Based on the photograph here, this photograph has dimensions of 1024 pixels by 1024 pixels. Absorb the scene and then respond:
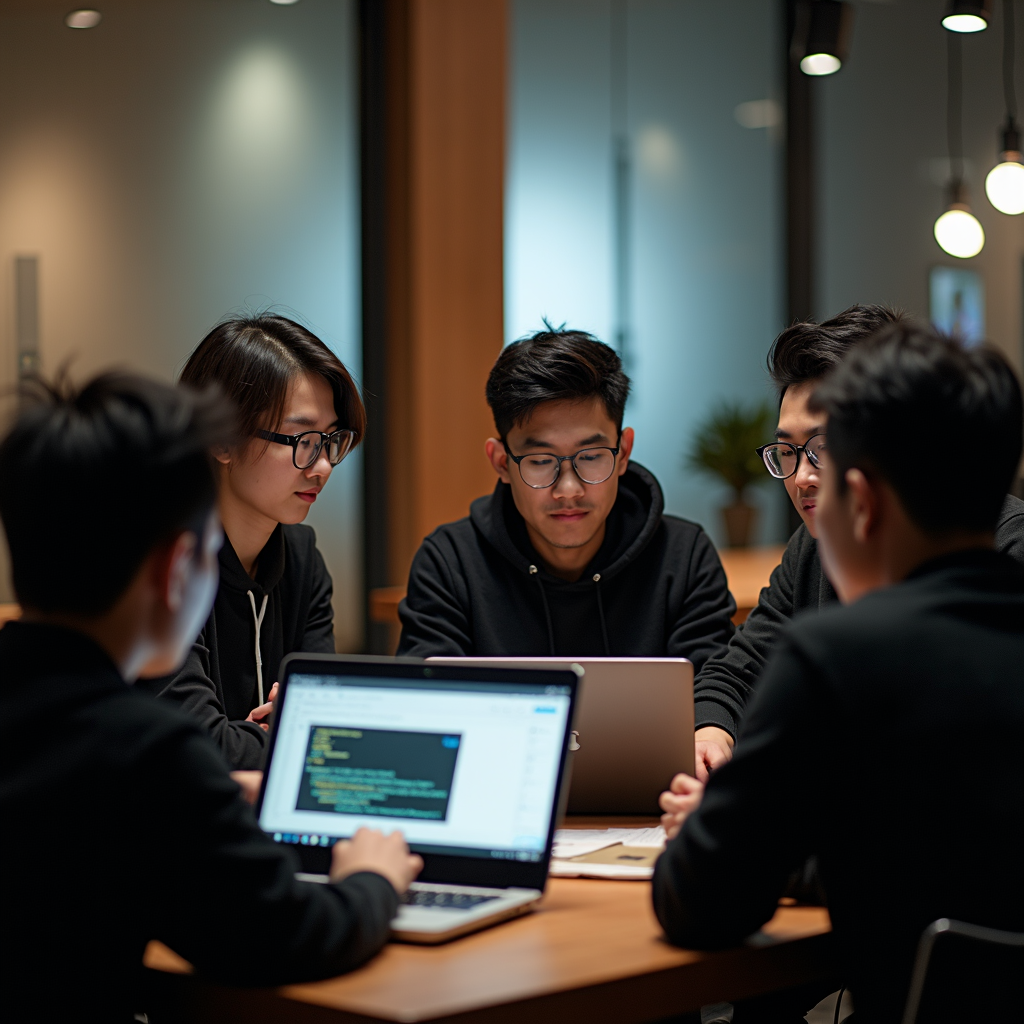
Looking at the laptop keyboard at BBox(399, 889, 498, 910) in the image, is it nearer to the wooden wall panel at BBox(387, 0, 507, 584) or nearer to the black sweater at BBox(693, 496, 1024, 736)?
the black sweater at BBox(693, 496, 1024, 736)

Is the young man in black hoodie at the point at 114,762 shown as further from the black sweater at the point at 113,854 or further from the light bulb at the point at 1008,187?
the light bulb at the point at 1008,187

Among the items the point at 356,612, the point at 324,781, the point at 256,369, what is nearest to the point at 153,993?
the point at 324,781

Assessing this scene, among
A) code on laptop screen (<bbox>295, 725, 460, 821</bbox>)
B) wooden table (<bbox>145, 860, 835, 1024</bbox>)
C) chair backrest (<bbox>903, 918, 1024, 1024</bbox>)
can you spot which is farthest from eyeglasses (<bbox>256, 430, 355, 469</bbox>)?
chair backrest (<bbox>903, 918, 1024, 1024</bbox>)

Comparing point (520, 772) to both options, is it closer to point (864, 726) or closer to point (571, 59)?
point (864, 726)

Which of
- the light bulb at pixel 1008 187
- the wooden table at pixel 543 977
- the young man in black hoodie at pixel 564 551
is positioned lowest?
the wooden table at pixel 543 977

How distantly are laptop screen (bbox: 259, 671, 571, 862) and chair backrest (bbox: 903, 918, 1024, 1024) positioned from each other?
1.46 ft

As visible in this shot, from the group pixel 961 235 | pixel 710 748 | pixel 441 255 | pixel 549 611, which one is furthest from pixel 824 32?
pixel 710 748

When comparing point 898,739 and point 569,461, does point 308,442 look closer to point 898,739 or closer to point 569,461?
point 569,461

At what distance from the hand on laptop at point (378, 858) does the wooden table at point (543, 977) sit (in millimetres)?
86

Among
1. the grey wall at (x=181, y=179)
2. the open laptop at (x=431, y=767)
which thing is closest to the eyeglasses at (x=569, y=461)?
the open laptop at (x=431, y=767)

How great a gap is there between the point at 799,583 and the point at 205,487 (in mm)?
1372

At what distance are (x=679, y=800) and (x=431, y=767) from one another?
305 mm

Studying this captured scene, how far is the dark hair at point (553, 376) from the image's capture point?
2523 mm

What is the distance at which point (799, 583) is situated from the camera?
236cm
